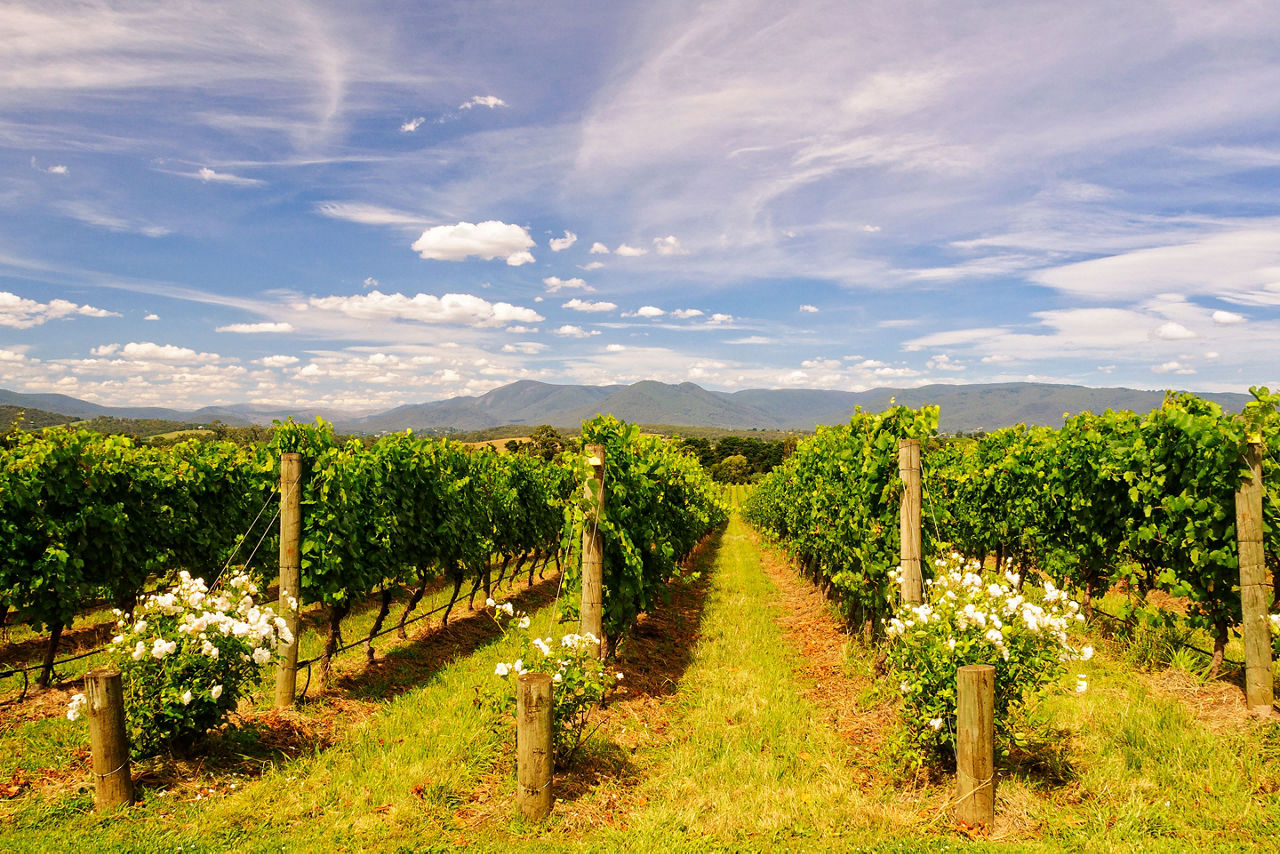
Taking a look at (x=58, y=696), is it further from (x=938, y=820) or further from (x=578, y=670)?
(x=938, y=820)

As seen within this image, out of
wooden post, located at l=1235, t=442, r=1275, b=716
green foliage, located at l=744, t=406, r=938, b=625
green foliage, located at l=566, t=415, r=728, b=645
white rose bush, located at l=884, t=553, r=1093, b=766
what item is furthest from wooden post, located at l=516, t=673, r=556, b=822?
wooden post, located at l=1235, t=442, r=1275, b=716

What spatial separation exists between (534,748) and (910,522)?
4.05m

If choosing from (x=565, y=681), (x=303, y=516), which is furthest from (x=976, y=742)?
(x=303, y=516)

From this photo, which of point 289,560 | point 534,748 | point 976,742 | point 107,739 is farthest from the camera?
point 289,560

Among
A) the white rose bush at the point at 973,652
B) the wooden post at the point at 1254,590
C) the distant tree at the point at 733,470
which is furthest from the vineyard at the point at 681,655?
the distant tree at the point at 733,470

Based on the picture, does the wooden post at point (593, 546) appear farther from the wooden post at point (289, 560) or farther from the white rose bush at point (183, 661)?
the wooden post at point (289, 560)

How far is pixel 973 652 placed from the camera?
442cm

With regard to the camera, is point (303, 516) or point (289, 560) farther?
point (303, 516)

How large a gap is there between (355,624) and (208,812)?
667cm

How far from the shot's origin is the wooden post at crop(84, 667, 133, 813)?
4.29 m

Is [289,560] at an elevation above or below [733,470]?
above

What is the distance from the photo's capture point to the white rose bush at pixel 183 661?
4.64 metres

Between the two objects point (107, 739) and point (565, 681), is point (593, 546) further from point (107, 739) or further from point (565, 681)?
point (107, 739)

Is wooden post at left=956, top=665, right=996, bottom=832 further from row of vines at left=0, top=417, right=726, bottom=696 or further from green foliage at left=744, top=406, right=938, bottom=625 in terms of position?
row of vines at left=0, top=417, right=726, bottom=696
